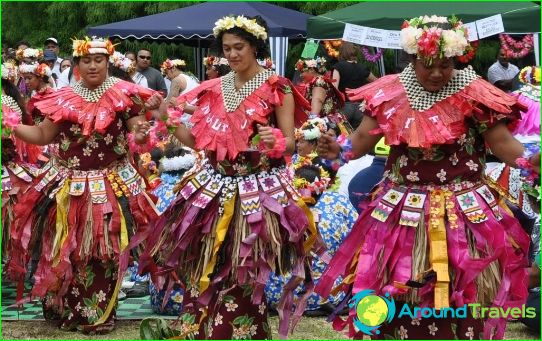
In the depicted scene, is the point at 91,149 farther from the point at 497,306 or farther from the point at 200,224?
the point at 497,306

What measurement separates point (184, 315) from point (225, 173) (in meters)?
0.87

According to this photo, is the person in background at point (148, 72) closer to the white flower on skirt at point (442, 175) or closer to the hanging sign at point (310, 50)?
the hanging sign at point (310, 50)

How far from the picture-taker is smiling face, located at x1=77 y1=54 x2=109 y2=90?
19.1ft

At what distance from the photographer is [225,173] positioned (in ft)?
16.1

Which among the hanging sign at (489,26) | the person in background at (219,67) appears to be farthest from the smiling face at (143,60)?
the hanging sign at (489,26)

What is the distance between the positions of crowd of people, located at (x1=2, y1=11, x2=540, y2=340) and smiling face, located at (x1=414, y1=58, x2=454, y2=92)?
0.01 meters

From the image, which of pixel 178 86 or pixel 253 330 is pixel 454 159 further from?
pixel 178 86

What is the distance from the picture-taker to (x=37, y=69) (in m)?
7.61

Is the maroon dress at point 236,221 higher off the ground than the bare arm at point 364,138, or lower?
lower

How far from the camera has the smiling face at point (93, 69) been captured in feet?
19.1

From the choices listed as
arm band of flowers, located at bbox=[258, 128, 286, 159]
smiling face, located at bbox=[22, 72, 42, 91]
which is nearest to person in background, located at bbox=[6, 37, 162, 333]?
arm band of flowers, located at bbox=[258, 128, 286, 159]

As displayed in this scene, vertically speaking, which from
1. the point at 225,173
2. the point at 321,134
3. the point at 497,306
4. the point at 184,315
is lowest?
the point at 184,315

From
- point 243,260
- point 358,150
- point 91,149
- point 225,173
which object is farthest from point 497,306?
point 91,149

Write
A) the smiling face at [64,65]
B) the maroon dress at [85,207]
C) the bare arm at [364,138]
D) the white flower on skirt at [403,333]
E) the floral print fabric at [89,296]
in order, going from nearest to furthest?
the white flower on skirt at [403,333] → the bare arm at [364,138] → the maroon dress at [85,207] → the floral print fabric at [89,296] → the smiling face at [64,65]
